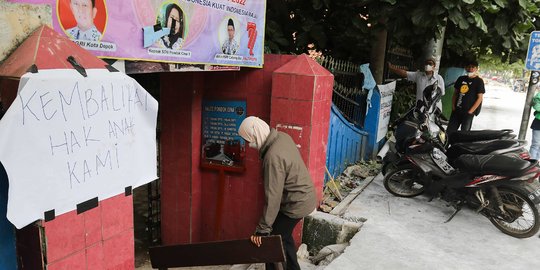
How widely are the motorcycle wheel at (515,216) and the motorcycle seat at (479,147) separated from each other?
0.50 meters

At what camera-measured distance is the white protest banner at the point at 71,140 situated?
183 cm

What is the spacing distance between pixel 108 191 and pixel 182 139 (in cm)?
268

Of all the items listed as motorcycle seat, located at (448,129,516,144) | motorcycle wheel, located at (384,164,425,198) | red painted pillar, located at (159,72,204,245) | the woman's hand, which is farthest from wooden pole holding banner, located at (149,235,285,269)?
motorcycle seat, located at (448,129,516,144)

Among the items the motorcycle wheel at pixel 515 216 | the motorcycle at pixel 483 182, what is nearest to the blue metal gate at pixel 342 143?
the motorcycle at pixel 483 182

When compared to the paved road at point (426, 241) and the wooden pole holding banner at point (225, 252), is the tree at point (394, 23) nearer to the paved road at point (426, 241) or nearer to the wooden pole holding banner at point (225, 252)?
the paved road at point (426, 241)

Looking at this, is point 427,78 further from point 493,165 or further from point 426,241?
point 426,241

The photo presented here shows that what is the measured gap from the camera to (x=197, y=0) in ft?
11.0

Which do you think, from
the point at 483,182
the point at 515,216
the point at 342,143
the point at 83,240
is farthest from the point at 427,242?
the point at 83,240

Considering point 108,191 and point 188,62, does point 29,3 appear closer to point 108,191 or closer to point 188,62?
point 108,191

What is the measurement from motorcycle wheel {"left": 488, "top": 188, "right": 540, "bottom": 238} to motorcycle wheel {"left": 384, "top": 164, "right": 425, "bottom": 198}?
101cm

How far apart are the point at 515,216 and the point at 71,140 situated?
4.38m

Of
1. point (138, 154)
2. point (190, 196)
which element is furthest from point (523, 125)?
point (138, 154)

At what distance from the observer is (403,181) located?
17.6 feet

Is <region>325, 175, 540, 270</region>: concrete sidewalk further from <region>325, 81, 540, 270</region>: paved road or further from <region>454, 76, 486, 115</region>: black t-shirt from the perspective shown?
<region>454, 76, 486, 115</region>: black t-shirt
